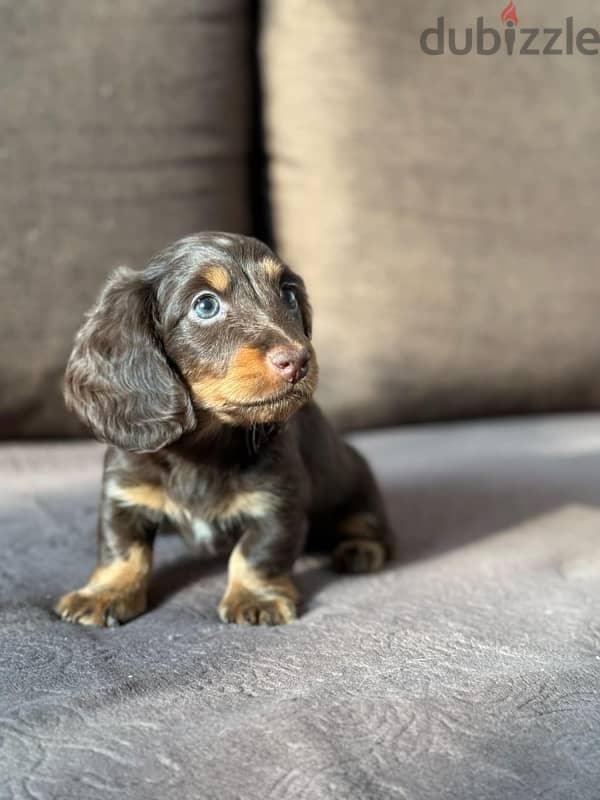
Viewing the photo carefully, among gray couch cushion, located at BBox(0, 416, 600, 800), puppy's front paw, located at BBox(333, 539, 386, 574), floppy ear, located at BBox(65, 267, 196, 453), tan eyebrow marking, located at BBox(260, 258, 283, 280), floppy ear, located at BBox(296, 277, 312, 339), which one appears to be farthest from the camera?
puppy's front paw, located at BBox(333, 539, 386, 574)

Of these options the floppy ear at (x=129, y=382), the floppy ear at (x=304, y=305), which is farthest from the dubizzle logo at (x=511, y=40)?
the floppy ear at (x=129, y=382)

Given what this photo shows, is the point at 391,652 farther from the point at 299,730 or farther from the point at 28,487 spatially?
the point at 28,487

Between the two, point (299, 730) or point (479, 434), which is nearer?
point (299, 730)

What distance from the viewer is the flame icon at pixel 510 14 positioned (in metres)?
3.94

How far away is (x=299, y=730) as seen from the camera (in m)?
1.58

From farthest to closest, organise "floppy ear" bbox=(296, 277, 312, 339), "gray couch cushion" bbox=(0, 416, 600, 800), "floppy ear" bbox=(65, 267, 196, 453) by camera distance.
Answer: "floppy ear" bbox=(296, 277, 312, 339) → "floppy ear" bbox=(65, 267, 196, 453) → "gray couch cushion" bbox=(0, 416, 600, 800)

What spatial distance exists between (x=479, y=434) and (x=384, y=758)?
2.41 meters

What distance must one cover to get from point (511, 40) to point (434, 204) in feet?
2.45

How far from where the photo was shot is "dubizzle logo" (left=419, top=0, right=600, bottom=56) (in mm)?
3855

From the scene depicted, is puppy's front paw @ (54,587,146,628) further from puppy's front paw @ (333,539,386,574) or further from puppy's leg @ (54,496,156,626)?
puppy's front paw @ (333,539,386,574)

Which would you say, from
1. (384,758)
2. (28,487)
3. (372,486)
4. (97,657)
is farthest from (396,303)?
(384,758)

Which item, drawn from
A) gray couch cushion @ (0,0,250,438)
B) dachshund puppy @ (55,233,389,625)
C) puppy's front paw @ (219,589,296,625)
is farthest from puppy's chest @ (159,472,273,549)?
gray couch cushion @ (0,0,250,438)

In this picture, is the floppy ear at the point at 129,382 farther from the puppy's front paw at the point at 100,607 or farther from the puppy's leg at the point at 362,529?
the puppy's leg at the point at 362,529

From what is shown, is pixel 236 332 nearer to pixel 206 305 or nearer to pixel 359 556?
pixel 206 305
